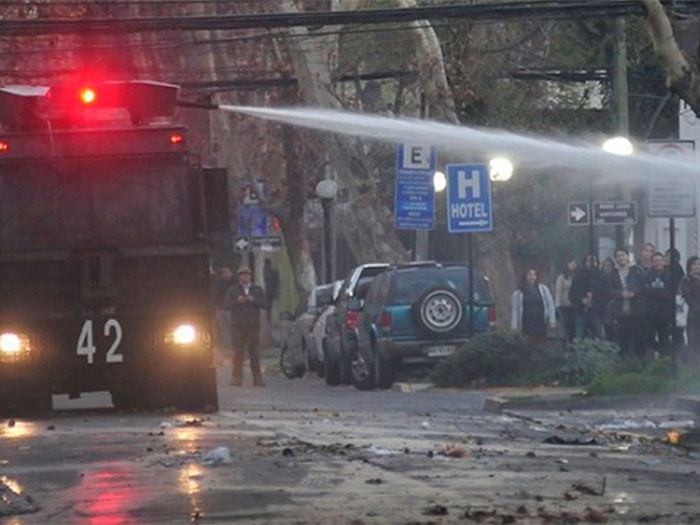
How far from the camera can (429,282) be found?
30828 millimetres

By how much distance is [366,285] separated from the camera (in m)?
33.4

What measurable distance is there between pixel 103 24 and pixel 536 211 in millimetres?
30973

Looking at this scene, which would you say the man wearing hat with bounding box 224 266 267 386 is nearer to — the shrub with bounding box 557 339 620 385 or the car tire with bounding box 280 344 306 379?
the car tire with bounding box 280 344 306 379

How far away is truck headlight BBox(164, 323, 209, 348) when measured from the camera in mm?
20406

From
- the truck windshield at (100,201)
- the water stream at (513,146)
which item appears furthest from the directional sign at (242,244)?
the truck windshield at (100,201)

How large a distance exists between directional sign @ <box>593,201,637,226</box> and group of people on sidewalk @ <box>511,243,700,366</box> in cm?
62

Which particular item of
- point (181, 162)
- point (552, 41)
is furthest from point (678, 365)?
point (552, 41)

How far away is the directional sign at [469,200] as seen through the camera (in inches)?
1162

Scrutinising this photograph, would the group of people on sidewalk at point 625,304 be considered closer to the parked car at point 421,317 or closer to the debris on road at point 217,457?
the parked car at point 421,317

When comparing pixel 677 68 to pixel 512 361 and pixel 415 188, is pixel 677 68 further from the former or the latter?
pixel 415 188

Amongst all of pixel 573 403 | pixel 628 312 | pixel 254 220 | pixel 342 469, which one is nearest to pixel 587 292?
pixel 628 312

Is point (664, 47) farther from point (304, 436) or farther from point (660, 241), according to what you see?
point (660, 241)

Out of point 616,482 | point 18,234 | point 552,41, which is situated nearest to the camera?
point 616,482

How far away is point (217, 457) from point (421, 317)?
15.3 meters
